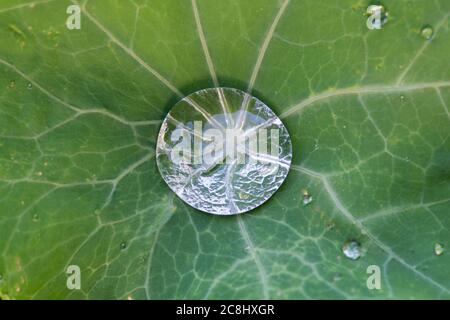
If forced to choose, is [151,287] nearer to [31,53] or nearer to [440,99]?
[31,53]

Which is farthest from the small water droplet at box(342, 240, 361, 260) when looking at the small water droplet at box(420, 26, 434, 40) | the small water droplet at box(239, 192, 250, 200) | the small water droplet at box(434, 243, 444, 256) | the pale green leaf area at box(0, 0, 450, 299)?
the small water droplet at box(420, 26, 434, 40)

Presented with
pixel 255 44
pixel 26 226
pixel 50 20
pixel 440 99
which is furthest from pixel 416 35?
pixel 26 226

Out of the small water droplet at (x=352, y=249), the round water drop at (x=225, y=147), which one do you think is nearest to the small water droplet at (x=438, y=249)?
the small water droplet at (x=352, y=249)

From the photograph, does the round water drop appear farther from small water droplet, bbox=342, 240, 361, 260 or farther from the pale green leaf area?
small water droplet, bbox=342, 240, 361, 260

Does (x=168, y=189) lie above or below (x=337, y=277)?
above

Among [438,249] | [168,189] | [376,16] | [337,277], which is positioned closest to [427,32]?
[376,16]

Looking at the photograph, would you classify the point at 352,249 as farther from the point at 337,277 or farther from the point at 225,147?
the point at 225,147

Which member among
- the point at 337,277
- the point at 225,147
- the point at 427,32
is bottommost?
the point at 337,277

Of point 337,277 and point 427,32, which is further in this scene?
point 337,277
